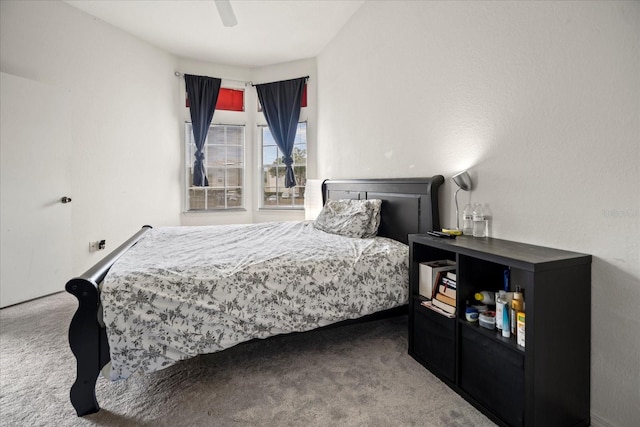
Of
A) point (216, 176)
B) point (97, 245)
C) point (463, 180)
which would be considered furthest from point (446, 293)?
point (216, 176)

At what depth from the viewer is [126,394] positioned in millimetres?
1678

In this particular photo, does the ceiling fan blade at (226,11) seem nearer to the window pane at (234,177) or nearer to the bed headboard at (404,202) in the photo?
the bed headboard at (404,202)

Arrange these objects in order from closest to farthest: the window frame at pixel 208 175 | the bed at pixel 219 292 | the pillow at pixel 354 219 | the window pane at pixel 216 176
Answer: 1. the bed at pixel 219 292
2. the pillow at pixel 354 219
3. the window frame at pixel 208 175
4. the window pane at pixel 216 176

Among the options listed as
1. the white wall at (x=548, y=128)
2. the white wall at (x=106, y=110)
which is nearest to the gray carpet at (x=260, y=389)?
the white wall at (x=548, y=128)

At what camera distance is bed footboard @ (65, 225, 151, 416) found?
1.48 metres

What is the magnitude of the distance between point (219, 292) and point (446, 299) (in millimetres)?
1180

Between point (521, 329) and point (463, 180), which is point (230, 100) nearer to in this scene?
point (463, 180)

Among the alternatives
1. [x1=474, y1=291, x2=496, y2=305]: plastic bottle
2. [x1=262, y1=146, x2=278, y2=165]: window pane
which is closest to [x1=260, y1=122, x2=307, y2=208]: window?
[x1=262, y1=146, x2=278, y2=165]: window pane

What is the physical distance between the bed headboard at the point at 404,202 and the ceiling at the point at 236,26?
6.15 ft

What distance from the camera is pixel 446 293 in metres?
1.79

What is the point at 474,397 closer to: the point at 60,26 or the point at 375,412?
the point at 375,412

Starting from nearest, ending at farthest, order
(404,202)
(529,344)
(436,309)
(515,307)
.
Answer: (529,344) → (515,307) → (436,309) → (404,202)

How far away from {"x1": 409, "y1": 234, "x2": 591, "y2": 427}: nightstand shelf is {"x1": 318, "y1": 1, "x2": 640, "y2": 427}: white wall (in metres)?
0.10

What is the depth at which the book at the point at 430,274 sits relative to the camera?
189cm
